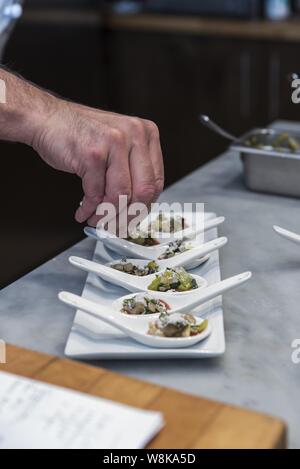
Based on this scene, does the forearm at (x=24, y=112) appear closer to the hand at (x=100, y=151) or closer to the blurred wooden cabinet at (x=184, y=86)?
the hand at (x=100, y=151)

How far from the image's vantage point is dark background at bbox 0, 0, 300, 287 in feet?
11.1

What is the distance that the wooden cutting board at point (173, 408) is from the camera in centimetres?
70

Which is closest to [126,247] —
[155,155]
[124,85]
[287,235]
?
[155,155]

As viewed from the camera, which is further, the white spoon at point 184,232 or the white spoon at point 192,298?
the white spoon at point 184,232

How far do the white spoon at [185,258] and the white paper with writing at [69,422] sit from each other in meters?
0.43

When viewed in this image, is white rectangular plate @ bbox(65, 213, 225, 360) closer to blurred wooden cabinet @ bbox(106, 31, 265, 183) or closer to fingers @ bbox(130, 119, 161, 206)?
fingers @ bbox(130, 119, 161, 206)

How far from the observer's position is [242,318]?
1.04 metres

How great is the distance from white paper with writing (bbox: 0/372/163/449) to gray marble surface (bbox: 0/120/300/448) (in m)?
0.19

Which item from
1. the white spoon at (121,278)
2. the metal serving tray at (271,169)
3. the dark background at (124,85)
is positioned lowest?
the dark background at (124,85)

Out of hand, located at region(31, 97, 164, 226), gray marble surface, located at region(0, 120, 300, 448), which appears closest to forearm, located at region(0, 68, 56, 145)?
hand, located at region(31, 97, 164, 226)

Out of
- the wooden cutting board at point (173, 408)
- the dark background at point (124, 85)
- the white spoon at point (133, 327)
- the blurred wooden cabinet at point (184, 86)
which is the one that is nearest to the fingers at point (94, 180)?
the white spoon at point (133, 327)

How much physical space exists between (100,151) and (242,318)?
322mm

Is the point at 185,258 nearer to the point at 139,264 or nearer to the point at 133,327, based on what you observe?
the point at 139,264
